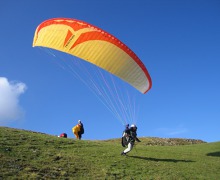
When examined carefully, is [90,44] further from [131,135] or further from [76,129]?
[76,129]

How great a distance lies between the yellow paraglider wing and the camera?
75.5ft

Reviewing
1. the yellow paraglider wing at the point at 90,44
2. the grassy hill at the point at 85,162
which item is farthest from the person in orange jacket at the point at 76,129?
the yellow paraglider wing at the point at 90,44

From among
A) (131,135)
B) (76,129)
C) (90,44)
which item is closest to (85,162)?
(131,135)

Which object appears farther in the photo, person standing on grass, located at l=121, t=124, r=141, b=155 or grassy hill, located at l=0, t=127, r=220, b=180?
A: person standing on grass, located at l=121, t=124, r=141, b=155

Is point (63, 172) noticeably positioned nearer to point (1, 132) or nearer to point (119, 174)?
point (119, 174)

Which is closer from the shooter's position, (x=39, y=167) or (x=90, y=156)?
(x=39, y=167)

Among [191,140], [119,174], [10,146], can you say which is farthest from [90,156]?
[191,140]

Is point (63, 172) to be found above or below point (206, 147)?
below

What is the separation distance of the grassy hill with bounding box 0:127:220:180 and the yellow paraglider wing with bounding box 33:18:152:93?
6132 millimetres

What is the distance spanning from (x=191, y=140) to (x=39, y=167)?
33938mm

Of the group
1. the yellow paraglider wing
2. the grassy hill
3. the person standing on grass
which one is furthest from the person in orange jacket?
the yellow paraglider wing

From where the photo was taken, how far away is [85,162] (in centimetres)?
2088

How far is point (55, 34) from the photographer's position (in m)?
23.4

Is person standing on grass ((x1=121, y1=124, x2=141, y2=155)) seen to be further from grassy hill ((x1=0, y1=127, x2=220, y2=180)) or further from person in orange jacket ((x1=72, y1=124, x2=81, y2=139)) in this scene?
person in orange jacket ((x1=72, y1=124, x2=81, y2=139))
